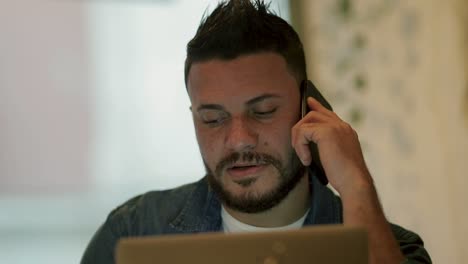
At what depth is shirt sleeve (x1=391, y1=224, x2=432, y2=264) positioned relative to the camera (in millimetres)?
1639

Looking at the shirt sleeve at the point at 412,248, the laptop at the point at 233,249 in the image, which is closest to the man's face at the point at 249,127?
the shirt sleeve at the point at 412,248

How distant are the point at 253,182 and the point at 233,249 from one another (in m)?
0.71

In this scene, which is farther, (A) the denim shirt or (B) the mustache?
(A) the denim shirt

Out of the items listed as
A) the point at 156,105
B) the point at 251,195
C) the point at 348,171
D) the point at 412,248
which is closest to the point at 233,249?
the point at 348,171

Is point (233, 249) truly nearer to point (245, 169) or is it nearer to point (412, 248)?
point (245, 169)

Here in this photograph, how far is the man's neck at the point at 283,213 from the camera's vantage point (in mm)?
1728

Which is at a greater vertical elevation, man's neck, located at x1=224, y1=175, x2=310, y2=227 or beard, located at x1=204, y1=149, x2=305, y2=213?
beard, located at x1=204, y1=149, x2=305, y2=213

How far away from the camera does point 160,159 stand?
2.59 m

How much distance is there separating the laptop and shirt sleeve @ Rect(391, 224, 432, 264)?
64 cm

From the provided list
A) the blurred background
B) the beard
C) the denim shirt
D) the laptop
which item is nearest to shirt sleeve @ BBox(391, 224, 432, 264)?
the denim shirt

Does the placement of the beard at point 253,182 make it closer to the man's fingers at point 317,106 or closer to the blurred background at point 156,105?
the man's fingers at point 317,106

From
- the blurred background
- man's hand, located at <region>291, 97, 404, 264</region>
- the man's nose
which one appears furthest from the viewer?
the blurred background

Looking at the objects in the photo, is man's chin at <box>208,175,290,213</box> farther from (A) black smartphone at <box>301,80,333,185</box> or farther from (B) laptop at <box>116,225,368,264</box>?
(B) laptop at <box>116,225,368,264</box>

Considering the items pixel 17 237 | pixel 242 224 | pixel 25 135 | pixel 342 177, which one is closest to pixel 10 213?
pixel 17 237
